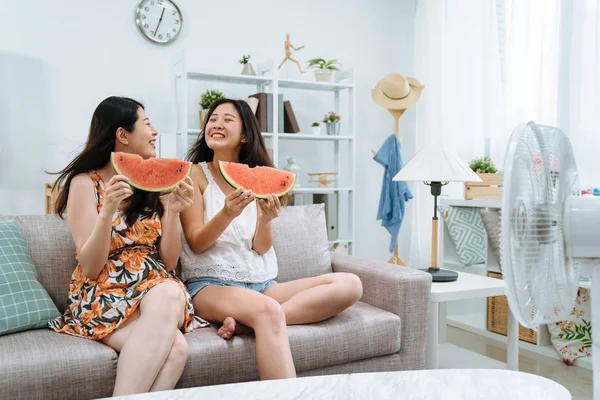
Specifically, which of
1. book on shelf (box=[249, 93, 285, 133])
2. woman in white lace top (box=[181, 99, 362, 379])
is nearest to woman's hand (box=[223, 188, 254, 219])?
woman in white lace top (box=[181, 99, 362, 379])

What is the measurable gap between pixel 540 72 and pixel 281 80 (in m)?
1.75

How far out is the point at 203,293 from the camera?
2.15 meters

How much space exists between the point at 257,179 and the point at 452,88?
110 inches

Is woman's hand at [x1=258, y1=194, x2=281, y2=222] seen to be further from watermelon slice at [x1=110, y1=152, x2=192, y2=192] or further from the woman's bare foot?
the woman's bare foot

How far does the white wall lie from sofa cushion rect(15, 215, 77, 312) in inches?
69.9

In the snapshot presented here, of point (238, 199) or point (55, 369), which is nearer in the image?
point (55, 369)

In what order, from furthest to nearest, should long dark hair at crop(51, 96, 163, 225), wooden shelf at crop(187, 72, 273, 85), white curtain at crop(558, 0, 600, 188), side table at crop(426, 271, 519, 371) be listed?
wooden shelf at crop(187, 72, 273, 85)
white curtain at crop(558, 0, 600, 188)
side table at crop(426, 271, 519, 371)
long dark hair at crop(51, 96, 163, 225)

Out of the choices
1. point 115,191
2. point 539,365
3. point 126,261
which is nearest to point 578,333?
Result: point 539,365

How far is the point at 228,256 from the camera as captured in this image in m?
2.25

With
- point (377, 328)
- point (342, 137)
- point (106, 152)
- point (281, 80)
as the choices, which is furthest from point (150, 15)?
point (377, 328)

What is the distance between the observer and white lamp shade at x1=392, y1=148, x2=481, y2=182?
2717 millimetres

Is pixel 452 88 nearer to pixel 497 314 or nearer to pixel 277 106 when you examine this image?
pixel 277 106

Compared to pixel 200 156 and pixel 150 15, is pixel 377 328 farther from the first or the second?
pixel 150 15

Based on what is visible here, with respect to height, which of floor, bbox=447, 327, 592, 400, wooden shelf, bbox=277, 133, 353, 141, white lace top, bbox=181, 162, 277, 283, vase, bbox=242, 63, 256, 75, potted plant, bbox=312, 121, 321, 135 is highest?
vase, bbox=242, 63, 256, 75
